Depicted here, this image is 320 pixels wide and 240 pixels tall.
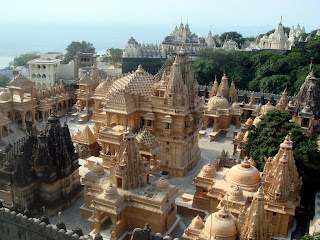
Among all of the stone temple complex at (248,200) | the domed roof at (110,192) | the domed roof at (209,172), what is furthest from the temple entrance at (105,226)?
the domed roof at (209,172)

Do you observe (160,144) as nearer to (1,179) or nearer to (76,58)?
(1,179)

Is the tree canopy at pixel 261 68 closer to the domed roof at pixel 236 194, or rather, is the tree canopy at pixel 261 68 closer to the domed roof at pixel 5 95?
the domed roof at pixel 5 95

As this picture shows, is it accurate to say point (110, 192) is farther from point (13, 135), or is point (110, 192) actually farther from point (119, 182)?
point (13, 135)

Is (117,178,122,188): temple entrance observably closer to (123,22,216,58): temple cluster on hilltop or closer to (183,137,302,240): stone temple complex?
(183,137,302,240): stone temple complex

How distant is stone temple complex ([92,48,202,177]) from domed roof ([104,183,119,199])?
618 cm

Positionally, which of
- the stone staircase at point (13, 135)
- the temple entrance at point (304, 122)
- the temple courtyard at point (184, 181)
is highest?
the temple entrance at point (304, 122)

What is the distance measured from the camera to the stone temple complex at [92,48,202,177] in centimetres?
2372

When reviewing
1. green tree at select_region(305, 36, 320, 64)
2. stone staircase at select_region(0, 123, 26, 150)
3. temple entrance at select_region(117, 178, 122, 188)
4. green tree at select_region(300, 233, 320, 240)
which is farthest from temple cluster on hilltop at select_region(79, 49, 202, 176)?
green tree at select_region(305, 36, 320, 64)

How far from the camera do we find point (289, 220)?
672 inches

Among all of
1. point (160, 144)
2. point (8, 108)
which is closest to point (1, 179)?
A: point (160, 144)

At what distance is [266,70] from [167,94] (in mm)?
31977

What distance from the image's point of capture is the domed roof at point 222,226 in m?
13.8

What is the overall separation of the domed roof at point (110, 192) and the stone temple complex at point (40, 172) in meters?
4.09

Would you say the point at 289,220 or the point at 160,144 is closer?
the point at 289,220
